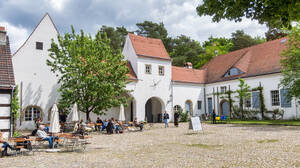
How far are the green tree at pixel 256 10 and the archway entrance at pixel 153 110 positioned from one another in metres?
23.1

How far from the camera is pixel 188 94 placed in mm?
28750

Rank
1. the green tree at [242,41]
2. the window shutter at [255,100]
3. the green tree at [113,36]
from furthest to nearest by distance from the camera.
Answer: the green tree at [242,41]
the green tree at [113,36]
the window shutter at [255,100]

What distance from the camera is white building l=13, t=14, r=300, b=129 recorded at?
19.8 m

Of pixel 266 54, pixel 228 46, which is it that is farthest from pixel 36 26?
pixel 228 46

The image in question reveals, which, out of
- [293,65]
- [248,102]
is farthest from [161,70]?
[293,65]

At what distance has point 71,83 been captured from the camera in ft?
59.6

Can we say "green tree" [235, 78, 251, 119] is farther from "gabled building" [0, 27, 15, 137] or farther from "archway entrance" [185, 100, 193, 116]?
"gabled building" [0, 27, 15, 137]

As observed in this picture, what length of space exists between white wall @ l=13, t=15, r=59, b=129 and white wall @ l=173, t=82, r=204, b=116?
42.1ft

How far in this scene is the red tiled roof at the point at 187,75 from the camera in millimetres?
28627

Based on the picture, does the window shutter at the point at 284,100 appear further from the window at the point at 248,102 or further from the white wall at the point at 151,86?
the white wall at the point at 151,86

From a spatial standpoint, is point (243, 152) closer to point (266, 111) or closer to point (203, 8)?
point (203, 8)

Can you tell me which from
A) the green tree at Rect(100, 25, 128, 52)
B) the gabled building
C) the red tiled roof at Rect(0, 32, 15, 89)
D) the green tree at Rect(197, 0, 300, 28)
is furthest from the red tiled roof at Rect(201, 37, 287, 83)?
the gabled building

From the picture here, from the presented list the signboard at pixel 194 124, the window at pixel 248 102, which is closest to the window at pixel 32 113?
the signboard at pixel 194 124

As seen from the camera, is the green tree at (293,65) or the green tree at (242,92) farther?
the green tree at (242,92)
